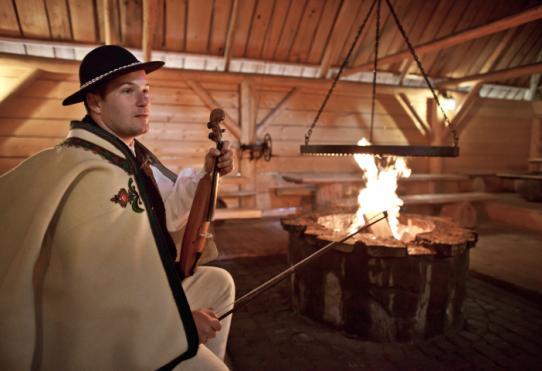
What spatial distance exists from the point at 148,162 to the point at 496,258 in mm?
5531

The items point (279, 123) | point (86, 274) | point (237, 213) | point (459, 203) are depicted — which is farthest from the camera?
point (279, 123)

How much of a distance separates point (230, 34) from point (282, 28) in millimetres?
1234

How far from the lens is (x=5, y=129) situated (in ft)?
22.5

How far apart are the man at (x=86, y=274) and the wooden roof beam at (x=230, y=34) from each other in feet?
18.7

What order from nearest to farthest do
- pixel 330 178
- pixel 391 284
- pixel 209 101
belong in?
pixel 391 284, pixel 209 101, pixel 330 178

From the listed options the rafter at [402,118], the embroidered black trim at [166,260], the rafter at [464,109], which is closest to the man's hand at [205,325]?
the embroidered black trim at [166,260]

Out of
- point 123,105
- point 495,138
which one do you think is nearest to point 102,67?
point 123,105

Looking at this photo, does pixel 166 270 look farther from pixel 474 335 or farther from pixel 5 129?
pixel 5 129

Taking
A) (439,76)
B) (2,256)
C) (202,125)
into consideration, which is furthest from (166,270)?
(439,76)

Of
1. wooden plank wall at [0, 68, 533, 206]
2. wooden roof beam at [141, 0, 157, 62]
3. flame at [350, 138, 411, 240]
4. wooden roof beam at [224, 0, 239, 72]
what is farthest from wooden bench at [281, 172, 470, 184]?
wooden roof beam at [141, 0, 157, 62]

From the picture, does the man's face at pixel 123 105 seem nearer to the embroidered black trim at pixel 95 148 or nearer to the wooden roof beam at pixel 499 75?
the embroidered black trim at pixel 95 148

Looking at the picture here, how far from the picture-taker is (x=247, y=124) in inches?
323

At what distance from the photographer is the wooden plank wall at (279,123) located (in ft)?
23.1

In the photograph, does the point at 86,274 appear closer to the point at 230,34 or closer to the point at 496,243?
Result: the point at 230,34
